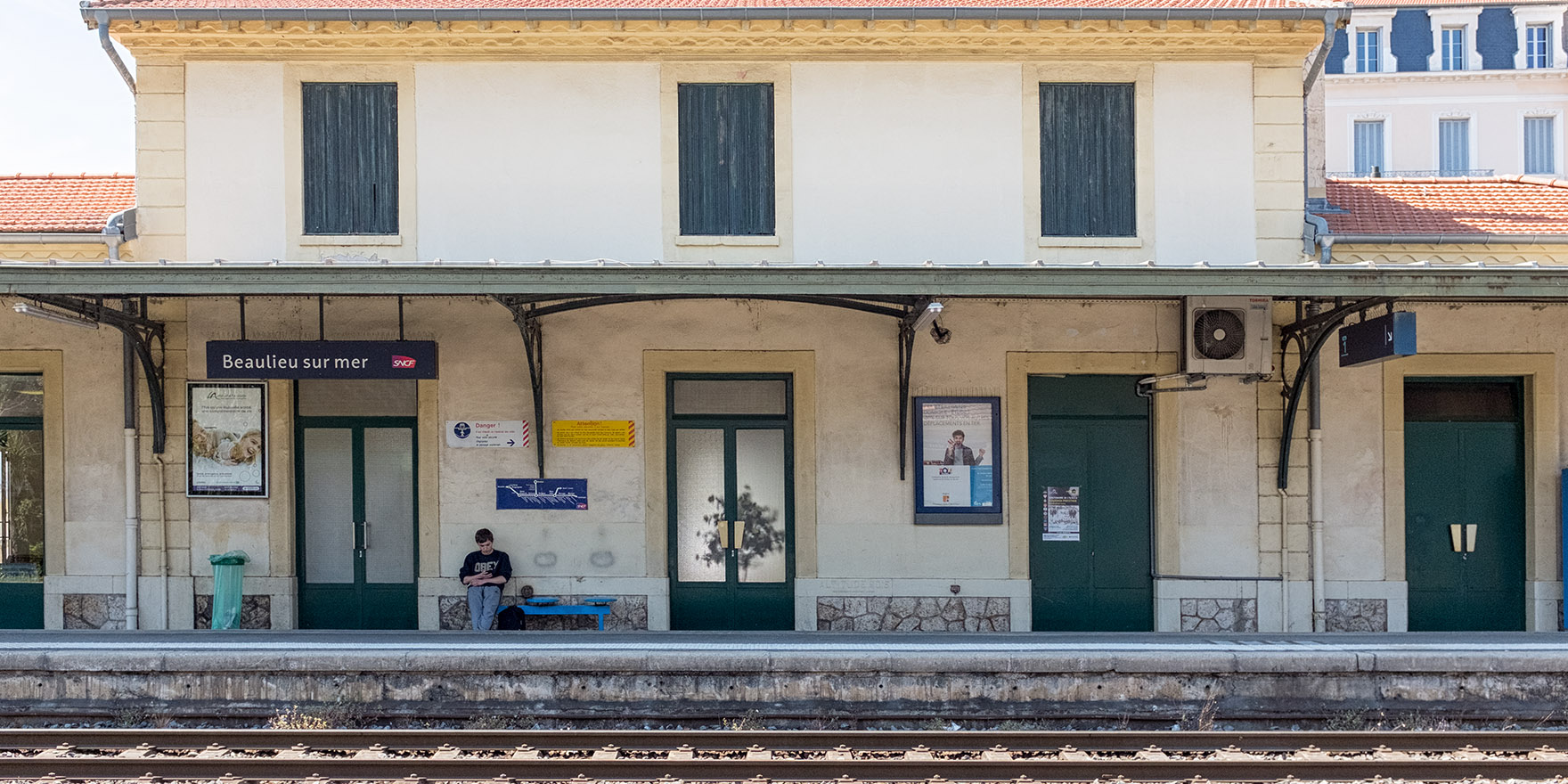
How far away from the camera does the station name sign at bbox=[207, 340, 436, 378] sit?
9820 mm

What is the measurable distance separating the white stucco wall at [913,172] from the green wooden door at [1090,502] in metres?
1.60

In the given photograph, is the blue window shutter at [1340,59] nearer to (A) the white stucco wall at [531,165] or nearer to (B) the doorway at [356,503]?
(A) the white stucco wall at [531,165]

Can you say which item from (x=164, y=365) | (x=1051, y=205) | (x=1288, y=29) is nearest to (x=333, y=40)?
(x=164, y=365)

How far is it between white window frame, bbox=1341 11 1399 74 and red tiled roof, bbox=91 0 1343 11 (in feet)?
90.3

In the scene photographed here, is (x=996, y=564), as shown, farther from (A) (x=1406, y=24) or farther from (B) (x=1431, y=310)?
(A) (x=1406, y=24)

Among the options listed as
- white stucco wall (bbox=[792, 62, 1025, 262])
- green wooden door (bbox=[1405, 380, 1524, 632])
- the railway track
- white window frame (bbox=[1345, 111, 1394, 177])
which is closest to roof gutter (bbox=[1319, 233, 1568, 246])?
green wooden door (bbox=[1405, 380, 1524, 632])

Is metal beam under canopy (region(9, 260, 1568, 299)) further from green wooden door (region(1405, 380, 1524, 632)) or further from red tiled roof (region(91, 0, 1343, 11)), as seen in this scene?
red tiled roof (region(91, 0, 1343, 11))

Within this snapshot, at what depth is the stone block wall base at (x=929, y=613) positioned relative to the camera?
10375 mm

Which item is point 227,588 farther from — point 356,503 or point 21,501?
point 21,501

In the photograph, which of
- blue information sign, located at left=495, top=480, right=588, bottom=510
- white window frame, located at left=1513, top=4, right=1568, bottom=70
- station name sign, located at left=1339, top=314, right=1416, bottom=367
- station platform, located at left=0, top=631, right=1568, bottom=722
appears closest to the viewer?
station platform, located at left=0, top=631, right=1568, bottom=722

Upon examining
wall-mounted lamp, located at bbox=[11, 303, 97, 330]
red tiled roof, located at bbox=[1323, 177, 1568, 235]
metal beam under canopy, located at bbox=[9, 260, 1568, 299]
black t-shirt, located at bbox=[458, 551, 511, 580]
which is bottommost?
black t-shirt, located at bbox=[458, 551, 511, 580]

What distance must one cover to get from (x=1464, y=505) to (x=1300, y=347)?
93.2 inches

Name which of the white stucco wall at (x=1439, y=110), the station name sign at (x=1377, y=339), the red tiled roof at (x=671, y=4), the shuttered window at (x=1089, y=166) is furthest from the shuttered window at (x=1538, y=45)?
the station name sign at (x=1377, y=339)

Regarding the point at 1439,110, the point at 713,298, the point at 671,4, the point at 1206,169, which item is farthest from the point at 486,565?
the point at 1439,110
